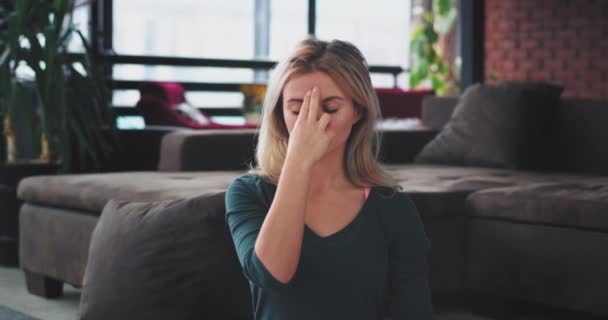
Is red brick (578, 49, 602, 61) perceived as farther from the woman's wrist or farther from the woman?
the woman's wrist

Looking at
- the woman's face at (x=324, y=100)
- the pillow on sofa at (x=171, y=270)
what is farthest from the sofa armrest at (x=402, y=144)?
the woman's face at (x=324, y=100)

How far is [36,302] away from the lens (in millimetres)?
3301

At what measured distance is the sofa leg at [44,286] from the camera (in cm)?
336

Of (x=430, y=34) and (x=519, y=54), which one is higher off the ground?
(x=430, y=34)

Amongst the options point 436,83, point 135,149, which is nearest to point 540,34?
point 436,83

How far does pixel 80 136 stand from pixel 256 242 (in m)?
2.97

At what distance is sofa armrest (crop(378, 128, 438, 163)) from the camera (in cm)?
442

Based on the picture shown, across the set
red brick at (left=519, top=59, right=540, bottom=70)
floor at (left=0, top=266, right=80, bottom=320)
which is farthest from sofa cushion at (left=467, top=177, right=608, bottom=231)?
red brick at (left=519, top=59, right=540, bottom=70)

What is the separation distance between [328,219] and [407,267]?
0.46 feet

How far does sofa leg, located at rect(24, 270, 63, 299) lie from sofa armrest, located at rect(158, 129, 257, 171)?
2.29 ft

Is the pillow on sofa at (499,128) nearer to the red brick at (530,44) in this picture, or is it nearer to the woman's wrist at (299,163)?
the woman's wrist at (299,163)

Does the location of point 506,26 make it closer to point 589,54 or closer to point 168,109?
point 589,54

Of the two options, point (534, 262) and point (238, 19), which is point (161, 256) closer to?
point (534, 262)

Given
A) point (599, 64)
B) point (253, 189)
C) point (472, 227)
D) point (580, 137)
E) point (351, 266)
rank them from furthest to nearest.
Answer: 1. point (599, 64)
2. point (580, 137)
3. point (472, 227)
4. point (253, 189)
5. point (351, 266)
